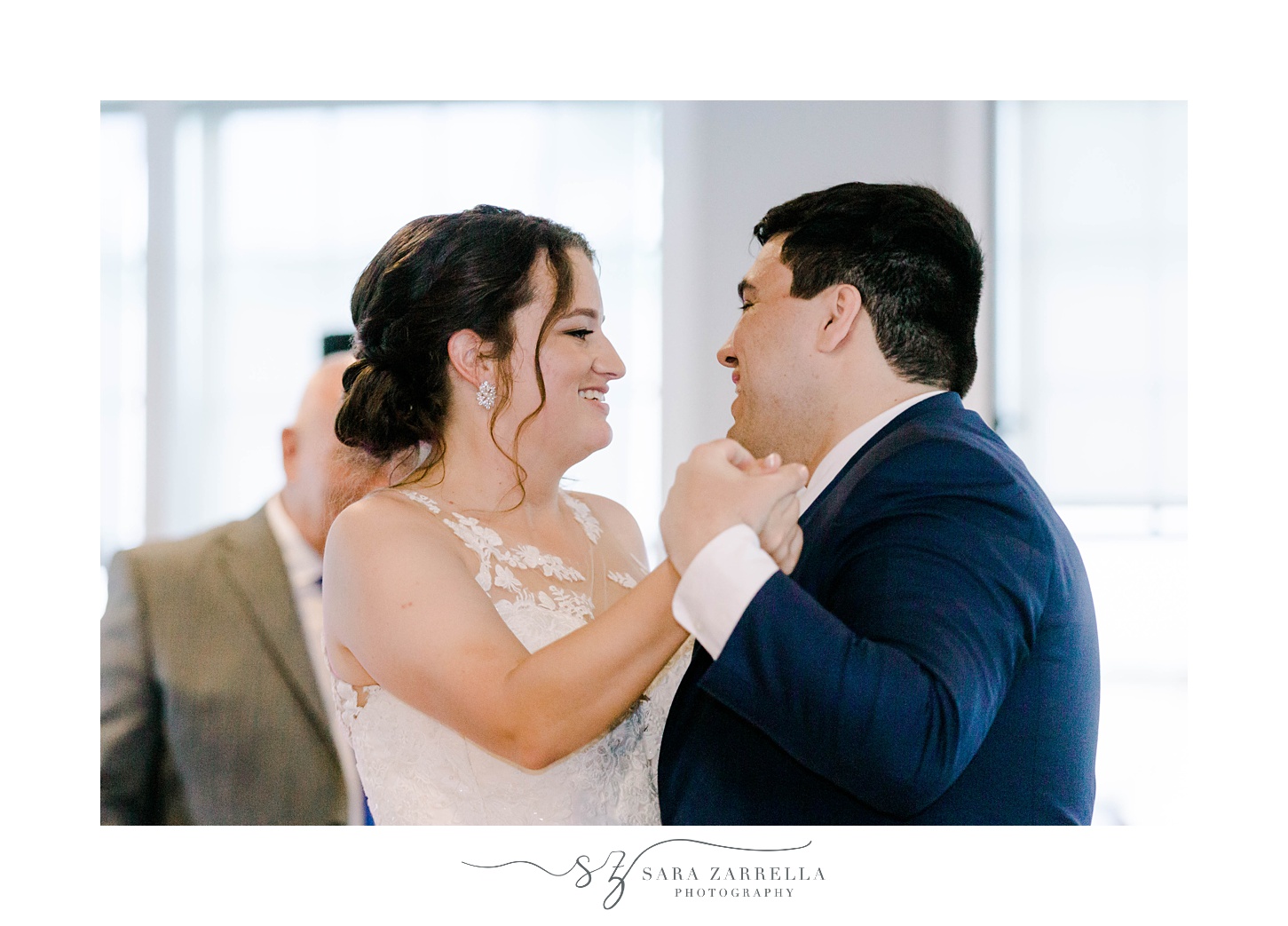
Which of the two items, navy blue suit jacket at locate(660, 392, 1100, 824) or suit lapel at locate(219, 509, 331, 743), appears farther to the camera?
suit lapel at locate(219, 509, 331, 743)

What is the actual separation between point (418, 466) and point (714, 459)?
2.57 ft

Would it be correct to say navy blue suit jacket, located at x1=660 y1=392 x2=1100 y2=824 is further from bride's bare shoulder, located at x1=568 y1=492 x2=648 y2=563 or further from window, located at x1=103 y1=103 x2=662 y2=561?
window, located at x1=103 y1=103 x2=662 y2=561

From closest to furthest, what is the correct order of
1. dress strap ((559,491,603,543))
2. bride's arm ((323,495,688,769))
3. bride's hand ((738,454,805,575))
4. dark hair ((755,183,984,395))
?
bride's hand ((738,454,805,575)) < bride's arm ((323,495,688,769)) < dark hair ((755,183,984,395)) < dress strap ((559,491,603,543))

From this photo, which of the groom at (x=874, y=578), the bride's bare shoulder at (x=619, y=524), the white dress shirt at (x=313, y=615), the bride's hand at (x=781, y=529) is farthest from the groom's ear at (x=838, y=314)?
the white dress shirt at (x=313, y=615)

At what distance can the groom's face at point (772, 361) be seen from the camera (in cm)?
192

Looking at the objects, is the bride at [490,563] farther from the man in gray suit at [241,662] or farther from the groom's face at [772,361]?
the groom's face at [772,361]

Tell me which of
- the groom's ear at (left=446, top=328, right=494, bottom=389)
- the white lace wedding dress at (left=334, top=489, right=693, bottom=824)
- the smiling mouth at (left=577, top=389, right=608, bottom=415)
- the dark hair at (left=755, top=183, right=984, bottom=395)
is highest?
the dark hair at (left=755, top=183, right=984, bottom=395)

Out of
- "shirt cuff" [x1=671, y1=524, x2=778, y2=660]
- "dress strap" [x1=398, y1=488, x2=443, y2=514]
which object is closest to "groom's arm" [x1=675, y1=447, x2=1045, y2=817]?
"shirt cuff" [x1=671, y1=524, x2=778, y2=660]

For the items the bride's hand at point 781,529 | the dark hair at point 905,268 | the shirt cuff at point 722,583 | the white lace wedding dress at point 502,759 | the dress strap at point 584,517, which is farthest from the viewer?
A: the dress strap at point 584,517

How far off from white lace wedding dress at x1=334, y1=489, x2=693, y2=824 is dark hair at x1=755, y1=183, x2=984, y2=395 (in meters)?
0.77

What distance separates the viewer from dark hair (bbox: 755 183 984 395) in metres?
1.86

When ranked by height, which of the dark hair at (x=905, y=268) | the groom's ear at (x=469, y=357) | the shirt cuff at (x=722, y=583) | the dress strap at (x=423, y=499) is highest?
the dark hair at (x=905, y=268)

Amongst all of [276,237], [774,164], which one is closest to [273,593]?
[276,237]

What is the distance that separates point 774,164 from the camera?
213 centimetres
